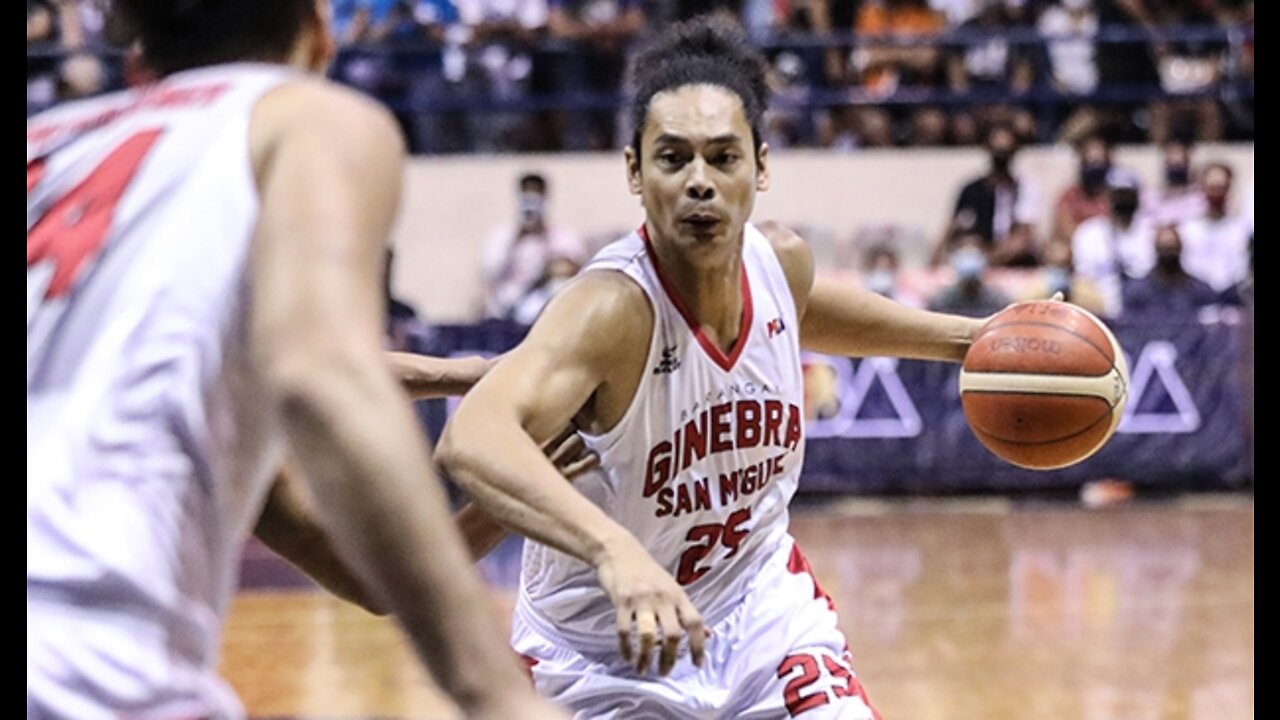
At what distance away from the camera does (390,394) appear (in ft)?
5.38

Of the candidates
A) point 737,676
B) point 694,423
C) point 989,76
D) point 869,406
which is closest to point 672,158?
point 694,423

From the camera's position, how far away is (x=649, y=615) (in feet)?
8.64

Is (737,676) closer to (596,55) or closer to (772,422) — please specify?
(772,422)

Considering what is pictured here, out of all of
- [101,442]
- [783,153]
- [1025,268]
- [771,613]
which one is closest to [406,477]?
[101,442]

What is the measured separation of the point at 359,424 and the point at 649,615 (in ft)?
3.61

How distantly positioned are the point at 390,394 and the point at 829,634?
256cm

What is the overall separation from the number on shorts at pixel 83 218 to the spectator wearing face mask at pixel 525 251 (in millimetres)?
10685

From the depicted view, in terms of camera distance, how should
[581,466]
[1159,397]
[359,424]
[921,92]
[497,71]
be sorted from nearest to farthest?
1. [359,424]
2. [581,466]
3. [1159,397]
4. [497,71]
5. [921,92]

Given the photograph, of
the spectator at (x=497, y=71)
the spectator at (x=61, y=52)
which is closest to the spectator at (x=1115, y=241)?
the spectator at (x=497, y=71)

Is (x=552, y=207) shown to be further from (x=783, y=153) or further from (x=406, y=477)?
(x=406, y=477)

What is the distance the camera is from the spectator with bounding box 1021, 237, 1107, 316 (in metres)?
12.3

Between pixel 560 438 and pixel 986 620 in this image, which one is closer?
pixel 560 438
